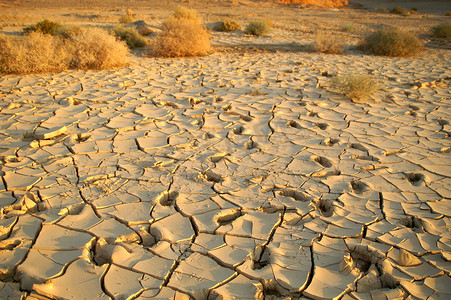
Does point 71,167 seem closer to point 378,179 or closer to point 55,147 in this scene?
point 55,147

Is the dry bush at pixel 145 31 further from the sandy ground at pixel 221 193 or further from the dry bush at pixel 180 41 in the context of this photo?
the sandy ground at pixel 221 193

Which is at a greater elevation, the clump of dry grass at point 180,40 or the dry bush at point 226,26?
the dry bush at point 226,26

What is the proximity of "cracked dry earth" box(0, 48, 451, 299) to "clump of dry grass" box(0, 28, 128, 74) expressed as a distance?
900 mm

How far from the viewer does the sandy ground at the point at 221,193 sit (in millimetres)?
1735

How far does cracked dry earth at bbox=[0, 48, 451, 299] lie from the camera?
1.73 meters

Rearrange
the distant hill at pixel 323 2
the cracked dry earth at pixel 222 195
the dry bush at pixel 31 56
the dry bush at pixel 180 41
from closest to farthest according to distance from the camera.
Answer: the cracked dry earth at pixel 222 195
the dry bush at pixel 31 56
the dry bush at pixel 180 41
the distant hill at pixel 323 2

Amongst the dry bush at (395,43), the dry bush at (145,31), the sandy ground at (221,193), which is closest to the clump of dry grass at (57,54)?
the sandy ground at (221,193)

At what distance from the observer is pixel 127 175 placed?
2.70m

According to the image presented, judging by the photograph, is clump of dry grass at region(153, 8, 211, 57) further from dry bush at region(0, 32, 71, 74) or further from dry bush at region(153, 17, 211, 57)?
dry bush at region(0, 32, 71, 74)

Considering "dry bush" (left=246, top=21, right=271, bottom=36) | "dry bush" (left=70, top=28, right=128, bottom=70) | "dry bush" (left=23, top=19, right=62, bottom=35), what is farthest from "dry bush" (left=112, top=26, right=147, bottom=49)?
"dry bush" (left=246, top=21, right=271, bottom=36)

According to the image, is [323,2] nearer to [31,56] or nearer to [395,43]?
[395,43]

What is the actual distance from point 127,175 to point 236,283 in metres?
1.43

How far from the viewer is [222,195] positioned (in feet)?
8.07

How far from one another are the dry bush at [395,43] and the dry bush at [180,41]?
4.54m
